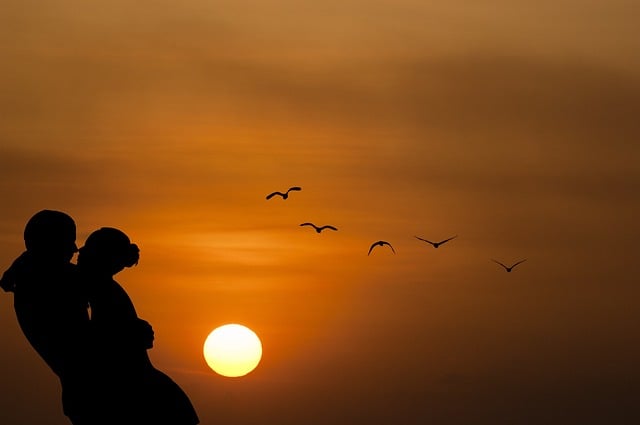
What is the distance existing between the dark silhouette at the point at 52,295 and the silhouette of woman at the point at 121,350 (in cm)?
20

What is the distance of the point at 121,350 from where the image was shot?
1549cm

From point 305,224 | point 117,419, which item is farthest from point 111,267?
point 305,224

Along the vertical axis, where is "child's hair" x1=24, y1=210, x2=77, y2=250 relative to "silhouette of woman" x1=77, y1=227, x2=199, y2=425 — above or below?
above

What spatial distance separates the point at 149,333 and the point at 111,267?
3.11 feet

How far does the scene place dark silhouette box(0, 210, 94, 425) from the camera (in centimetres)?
1541

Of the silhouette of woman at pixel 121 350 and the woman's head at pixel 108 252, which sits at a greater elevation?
the woman's head at pixel 108 252

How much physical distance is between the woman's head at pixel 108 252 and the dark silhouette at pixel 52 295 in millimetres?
226

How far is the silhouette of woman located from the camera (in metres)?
15.4

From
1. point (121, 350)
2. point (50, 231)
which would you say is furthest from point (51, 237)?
point (121, 350)

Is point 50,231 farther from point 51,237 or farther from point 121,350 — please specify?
point 121,350

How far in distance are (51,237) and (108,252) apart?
2.16 feet

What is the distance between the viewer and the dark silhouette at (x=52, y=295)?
607 inches

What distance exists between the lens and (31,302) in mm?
15484

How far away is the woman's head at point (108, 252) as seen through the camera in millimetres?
15492
